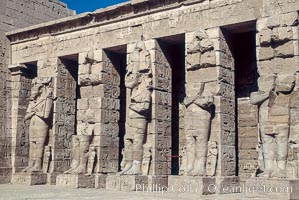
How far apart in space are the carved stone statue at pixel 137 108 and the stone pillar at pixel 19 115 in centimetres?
516

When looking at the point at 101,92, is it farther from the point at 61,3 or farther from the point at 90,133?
the point at 61,3

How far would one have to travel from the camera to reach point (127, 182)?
484 inches

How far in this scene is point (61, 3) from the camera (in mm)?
19516

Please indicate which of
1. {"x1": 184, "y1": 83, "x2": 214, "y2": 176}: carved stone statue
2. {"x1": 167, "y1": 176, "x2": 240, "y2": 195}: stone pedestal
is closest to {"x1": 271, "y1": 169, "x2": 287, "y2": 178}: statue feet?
{"x1": 167, "y1": 176, "x2": 240, "y2": 195}: stone pedestal

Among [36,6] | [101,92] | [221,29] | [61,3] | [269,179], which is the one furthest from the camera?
[61,3]

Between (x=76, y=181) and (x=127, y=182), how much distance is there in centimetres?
208

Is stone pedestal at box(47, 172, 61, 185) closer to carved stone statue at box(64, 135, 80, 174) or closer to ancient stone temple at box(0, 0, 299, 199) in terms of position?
ancient stone temple at box(0, 0, 299, 199)

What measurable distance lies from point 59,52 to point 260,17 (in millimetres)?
7214

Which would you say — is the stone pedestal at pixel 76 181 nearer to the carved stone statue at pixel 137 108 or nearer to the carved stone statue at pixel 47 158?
the carved stone statue at pixel 47 158

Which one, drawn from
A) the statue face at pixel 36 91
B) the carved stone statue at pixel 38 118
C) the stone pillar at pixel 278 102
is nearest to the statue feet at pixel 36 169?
the carved stone statue at pixel 38 118

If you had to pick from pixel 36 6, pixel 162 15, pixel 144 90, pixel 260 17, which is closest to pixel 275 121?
pixel 260 17

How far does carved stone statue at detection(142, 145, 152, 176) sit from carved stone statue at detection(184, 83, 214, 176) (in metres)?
1.32

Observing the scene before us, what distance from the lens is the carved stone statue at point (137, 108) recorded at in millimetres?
12742

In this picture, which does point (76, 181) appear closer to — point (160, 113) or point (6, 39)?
point (160, 113)
